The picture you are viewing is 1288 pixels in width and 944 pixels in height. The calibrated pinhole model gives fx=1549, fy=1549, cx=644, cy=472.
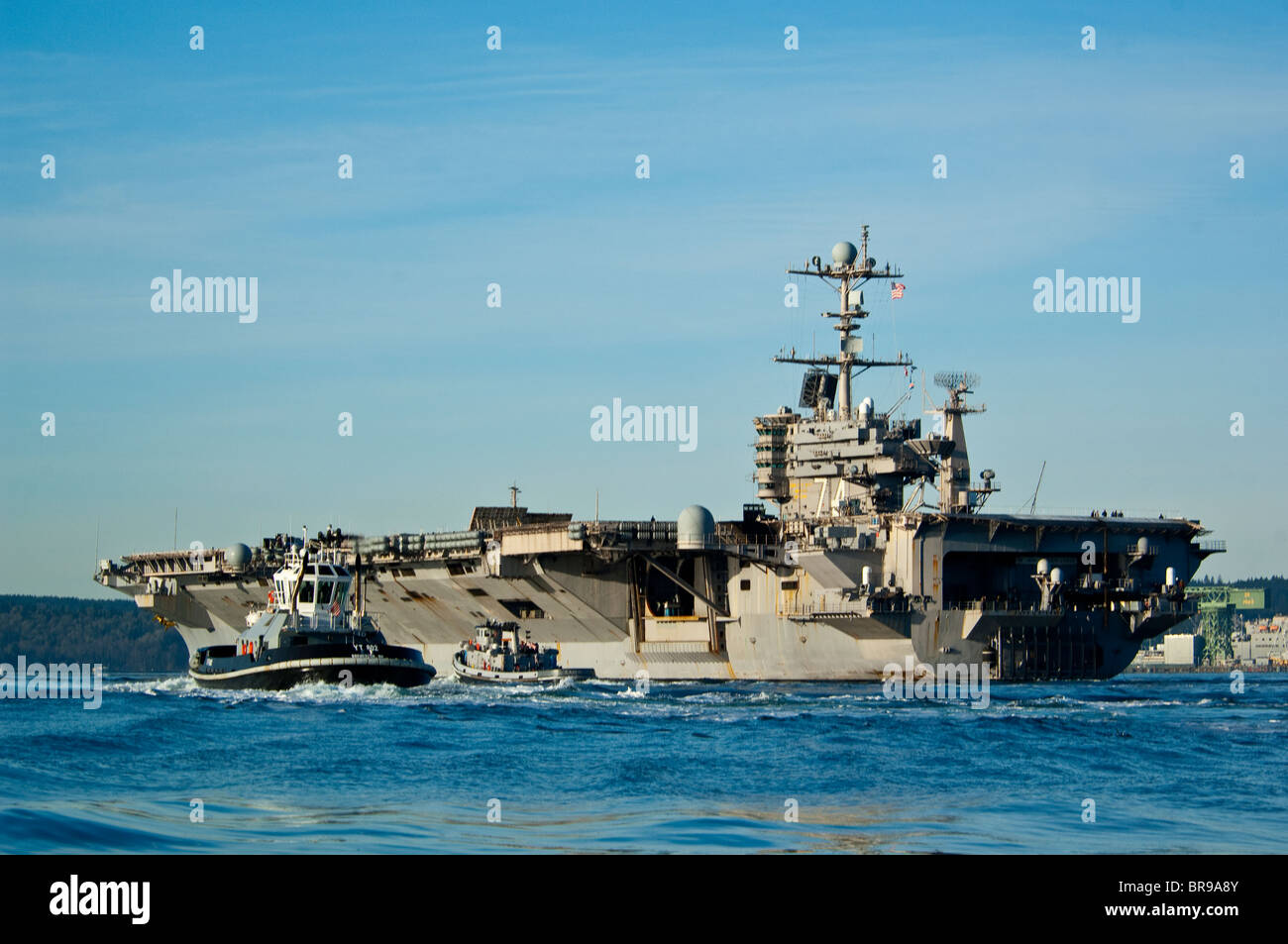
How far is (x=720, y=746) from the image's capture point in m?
23.7

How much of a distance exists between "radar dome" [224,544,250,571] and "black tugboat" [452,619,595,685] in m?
15.9

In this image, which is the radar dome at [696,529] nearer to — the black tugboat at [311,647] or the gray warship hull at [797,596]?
the gray warship hull at [797,596]

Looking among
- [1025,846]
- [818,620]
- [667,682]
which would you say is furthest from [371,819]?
[667,682]

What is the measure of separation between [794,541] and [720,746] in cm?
2241

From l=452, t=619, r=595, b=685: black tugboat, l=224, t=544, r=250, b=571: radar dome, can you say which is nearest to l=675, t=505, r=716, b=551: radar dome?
l=452, t=619, r=595, b=685: black tugboat

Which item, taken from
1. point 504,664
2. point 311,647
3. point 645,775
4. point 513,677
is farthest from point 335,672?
point 645,775

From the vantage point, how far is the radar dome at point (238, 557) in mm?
58219

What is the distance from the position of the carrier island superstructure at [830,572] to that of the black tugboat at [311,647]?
17.1 feet

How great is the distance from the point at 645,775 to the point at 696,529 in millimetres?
25888

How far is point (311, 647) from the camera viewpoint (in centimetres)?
3597

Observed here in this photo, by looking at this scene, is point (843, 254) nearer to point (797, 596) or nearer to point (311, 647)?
point (797, 596)
